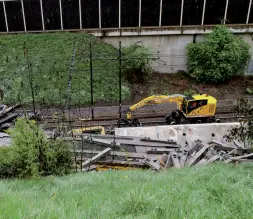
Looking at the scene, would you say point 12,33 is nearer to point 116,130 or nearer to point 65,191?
point 116,130

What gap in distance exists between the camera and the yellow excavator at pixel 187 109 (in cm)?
1844

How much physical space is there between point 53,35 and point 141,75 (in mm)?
8856

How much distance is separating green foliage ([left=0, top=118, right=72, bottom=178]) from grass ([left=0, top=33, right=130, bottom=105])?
1180cm

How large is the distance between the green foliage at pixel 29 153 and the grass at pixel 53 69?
11800 mm

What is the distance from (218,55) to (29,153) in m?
20.1

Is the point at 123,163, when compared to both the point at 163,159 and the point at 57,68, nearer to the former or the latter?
the point at 163,159

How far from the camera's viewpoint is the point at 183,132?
18.3 m

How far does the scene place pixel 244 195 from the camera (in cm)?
550

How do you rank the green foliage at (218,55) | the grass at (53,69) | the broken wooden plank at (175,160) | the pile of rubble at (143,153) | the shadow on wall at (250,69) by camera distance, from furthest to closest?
the shadow on wall at (250,69), the green foliage at (218,55), the grass at (53,69), the pile of rubble at (143,153), the broken wooden plank at (175,160)

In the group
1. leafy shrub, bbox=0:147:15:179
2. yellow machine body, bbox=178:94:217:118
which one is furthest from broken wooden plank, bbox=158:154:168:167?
leafy shrub, bbox=0:147:15:179

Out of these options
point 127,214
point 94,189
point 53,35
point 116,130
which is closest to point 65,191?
point 94,189

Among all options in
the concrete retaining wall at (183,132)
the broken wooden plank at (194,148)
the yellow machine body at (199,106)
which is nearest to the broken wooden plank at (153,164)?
the broken wooden plank at (194,148)

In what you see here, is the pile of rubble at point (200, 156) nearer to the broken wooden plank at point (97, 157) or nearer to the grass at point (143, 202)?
the broken wooden plank at point (97, 157)

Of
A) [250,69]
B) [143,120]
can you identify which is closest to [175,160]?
[143,120]
